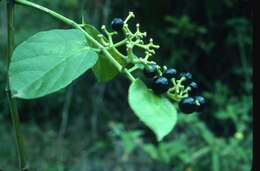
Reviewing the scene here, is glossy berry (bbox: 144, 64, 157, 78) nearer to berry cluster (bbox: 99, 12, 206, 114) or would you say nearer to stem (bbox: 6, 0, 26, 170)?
berry cluster (bbox: 99, 12, 206, 114)

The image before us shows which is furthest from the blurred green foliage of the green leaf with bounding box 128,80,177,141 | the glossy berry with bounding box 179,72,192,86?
the green leaf with bounding box 128,80,177,141

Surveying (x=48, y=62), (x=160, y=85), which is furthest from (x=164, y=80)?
(x=48, y=62)

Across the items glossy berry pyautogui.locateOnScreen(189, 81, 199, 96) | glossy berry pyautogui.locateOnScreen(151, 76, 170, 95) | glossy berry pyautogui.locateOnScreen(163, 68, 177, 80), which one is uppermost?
glossy berry pyautogui.locateOnScreen(151, 76, 170, 95)

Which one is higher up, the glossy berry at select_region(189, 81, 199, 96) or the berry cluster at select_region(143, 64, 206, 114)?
the berry cluster at select_region(143, 64, 206, 114)

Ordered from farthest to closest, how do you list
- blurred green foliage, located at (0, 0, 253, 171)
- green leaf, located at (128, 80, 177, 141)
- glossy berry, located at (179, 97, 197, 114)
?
blurred green foliage, located at (0, 0, 253, 171) < glossy berry, located at (179, 97, 197, 114) < green leaf, located at (128, 80, 177, 141)

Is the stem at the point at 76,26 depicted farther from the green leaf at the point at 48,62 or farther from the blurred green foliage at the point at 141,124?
the blurred green foliage at the point at 141,124

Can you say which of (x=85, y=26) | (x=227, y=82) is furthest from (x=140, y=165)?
(x=85, y=26)
